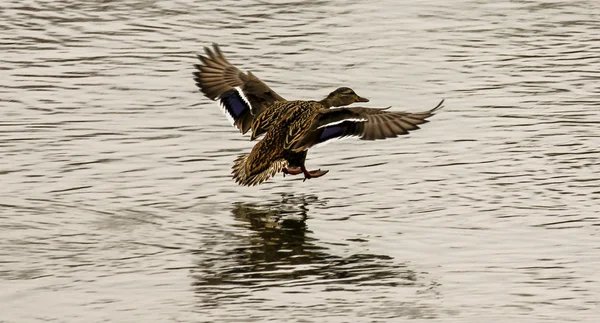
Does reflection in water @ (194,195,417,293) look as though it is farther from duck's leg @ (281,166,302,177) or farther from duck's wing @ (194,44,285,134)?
duck's wing @ (194,44,285,134)

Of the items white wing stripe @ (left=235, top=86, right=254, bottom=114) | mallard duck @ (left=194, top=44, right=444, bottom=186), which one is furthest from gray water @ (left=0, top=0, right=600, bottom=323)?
white wing stripe @ (left=235, top=86, right=254, bottom=114)

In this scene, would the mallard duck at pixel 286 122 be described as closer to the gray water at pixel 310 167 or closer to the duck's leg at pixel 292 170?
the duck's leg at pixel 292 170

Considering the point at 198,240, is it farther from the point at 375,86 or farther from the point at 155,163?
the point at 375,86

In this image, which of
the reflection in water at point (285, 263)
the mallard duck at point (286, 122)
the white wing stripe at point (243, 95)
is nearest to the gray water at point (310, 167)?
the reflection in water at point (285, 263)

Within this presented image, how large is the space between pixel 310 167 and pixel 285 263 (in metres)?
2.51

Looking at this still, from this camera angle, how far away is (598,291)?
752cm

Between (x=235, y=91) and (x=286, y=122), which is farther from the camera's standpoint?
A: (x=235, y=91)

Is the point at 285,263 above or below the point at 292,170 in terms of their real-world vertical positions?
above

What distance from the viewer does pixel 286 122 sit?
10.3 metres

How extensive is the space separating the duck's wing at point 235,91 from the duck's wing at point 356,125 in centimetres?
83

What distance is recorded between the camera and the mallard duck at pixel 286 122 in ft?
32.3

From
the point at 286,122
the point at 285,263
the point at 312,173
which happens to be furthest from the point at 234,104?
the point at 285,263

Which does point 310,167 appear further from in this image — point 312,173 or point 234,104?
point 234,104

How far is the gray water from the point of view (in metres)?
7.51
